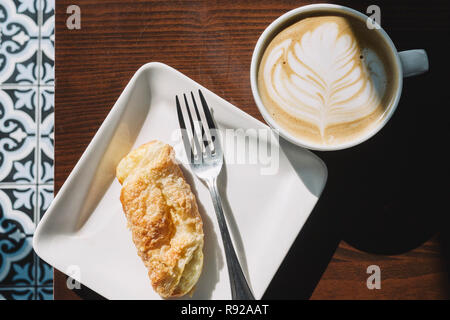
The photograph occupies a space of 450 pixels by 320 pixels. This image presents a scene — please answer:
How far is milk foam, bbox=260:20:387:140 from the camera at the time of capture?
31.9 inches

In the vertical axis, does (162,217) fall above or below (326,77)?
below

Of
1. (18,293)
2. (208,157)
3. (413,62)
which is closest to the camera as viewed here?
(413,62)

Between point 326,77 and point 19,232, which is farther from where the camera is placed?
point 19,232

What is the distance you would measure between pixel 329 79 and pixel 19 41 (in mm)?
1141

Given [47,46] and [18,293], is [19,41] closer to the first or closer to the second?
[47,46]

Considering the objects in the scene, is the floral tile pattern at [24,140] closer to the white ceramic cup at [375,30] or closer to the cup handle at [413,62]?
the white ceramic cup at [375,30]

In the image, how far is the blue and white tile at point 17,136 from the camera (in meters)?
1.37

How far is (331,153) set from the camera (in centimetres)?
95
